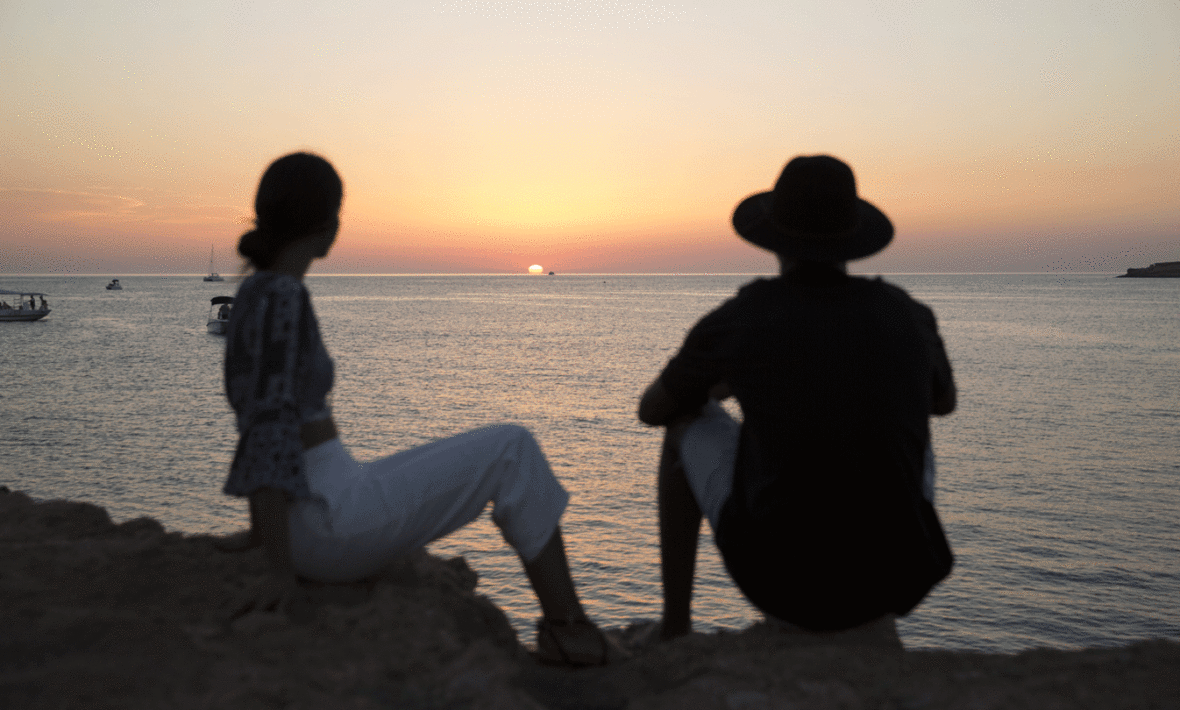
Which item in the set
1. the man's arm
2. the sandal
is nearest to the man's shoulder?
the man's arm

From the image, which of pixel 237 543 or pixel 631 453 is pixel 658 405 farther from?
pixel 631 453

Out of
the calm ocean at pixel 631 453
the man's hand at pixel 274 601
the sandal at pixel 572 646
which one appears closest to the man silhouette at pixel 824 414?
the sandal at pixel 572 646

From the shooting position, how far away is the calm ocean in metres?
13.8

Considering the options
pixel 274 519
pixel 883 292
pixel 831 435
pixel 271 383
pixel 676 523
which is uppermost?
pixel 883 292

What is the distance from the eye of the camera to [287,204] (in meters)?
2.50

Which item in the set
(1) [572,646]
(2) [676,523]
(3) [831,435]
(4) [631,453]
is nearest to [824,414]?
(3) [831,435]

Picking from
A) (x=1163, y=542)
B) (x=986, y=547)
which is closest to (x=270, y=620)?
(x=986, y=547)

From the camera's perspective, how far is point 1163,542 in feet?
55.4

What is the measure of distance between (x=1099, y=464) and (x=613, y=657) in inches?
988

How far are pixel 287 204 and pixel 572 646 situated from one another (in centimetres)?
181

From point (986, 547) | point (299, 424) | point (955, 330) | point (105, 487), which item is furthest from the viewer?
point (955, 330)

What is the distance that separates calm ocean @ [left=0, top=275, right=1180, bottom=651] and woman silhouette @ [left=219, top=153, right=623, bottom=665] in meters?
9.70

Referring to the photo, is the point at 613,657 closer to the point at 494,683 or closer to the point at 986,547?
the point at 494,683

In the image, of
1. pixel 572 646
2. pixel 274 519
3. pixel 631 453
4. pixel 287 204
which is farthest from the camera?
pixel 631 453
